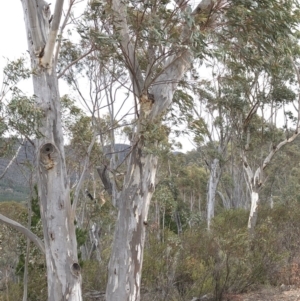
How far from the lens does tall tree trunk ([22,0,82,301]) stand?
4.55 metres

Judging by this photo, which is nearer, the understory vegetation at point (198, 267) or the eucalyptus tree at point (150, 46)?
the eucalyptus tree at point (150, 46)

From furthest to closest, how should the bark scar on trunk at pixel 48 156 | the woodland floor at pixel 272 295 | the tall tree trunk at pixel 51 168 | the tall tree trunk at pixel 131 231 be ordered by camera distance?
the woodland floor at pixel 272 295, the tall tree trunk at pixel 131 231, the bark scar on trunk at pixel 48 156, the tall tree trunk at pixel 51 168

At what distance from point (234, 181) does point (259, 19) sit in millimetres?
14725

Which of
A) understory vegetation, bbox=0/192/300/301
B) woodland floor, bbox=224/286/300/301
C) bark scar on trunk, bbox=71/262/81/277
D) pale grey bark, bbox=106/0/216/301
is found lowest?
woodland floor, bbox=224/286/300/301

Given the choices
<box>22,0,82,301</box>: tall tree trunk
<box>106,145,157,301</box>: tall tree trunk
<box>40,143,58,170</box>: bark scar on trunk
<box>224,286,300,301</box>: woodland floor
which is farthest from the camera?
<box>224,286,300,301</box>: woodland floor

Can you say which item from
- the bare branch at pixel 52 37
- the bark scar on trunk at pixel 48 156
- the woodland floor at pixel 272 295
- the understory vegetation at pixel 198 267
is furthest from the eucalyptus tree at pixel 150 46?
the woodland floor at pixel 272 295

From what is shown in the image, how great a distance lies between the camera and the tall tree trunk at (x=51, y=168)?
14.9 feet

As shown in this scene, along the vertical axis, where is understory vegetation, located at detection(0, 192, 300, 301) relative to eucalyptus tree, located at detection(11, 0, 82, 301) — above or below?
below

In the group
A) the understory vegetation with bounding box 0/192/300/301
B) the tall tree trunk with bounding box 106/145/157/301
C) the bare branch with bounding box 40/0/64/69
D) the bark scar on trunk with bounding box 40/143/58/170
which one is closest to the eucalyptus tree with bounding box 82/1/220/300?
the tall tree trunk with bounding box 106/145/157/301

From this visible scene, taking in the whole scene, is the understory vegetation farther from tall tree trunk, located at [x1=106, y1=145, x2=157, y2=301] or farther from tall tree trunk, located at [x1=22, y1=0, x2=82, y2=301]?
tall tree trunk, located at [x1=22, y1=0, x2=82, y2=301]

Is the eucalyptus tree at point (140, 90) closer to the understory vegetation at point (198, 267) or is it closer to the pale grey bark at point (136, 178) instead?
the pale grey bark at point (136, 178)

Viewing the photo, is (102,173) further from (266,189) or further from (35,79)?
(266,189)

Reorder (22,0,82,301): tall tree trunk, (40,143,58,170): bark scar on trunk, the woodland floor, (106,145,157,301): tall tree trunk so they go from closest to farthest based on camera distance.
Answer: (22,0,82,301): tall tree trunk, (40,143,58,170): bark scar on trunk, (106,145,157,301): tall tree trunk, the woodland floor

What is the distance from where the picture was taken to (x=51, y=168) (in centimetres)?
473
